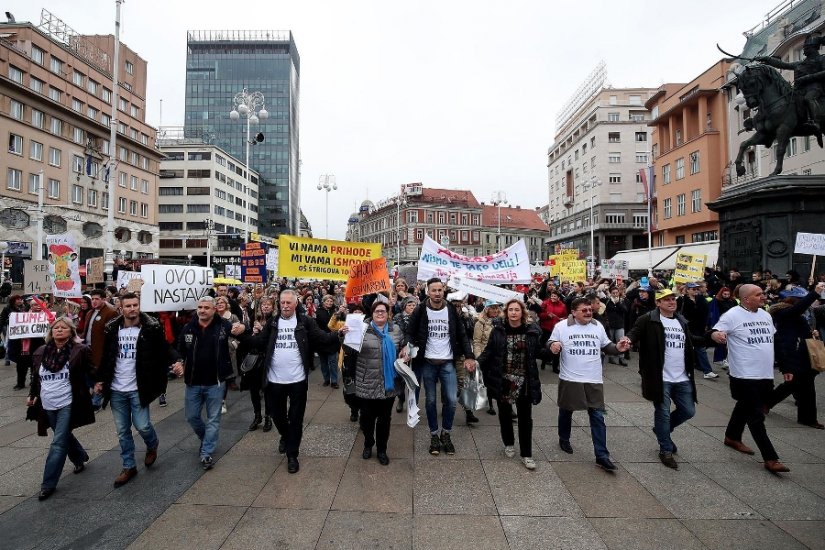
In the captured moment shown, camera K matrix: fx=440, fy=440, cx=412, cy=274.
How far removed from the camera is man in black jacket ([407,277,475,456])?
5336 mm

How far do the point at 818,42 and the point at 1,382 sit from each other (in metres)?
24.4

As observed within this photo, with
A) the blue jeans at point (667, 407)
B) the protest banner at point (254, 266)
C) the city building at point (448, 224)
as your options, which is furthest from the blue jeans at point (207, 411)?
the city building at point (448, 224)

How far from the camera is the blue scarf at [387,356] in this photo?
5043 mm

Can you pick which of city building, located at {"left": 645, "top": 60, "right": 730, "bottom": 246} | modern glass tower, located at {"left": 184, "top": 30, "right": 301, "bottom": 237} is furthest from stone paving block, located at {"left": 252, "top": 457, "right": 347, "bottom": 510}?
modern glass tower, located at {"left": 184, "top": 30, "right": 301, "bottom": 237}

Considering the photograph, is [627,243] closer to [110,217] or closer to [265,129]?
[110,217]

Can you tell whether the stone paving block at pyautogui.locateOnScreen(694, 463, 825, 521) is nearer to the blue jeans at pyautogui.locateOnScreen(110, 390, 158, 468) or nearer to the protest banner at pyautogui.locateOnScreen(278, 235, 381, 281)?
the blue jeans at pyautogui.locateOnScreen(110, 390, 158, 468)

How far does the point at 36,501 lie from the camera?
4.18m

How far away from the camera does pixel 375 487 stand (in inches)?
173

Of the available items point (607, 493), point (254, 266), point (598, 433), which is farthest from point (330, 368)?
point (254, 266)

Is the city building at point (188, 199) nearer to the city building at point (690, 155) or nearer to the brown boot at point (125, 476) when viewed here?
the city building at point (690, 155)

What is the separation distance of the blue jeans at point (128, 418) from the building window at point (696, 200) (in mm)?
46467

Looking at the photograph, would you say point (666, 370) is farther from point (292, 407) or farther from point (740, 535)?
point (292, 407)

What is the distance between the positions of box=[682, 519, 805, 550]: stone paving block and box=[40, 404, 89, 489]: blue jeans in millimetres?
5801

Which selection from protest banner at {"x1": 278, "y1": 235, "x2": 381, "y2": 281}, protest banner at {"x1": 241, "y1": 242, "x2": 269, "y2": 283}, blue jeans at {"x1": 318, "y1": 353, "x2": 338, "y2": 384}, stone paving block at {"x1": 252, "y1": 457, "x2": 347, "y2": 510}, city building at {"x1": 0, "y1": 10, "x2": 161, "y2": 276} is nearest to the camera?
stone paving block at {"x1": 252, "y1": 457, "x2": 347, "y2": 510}
